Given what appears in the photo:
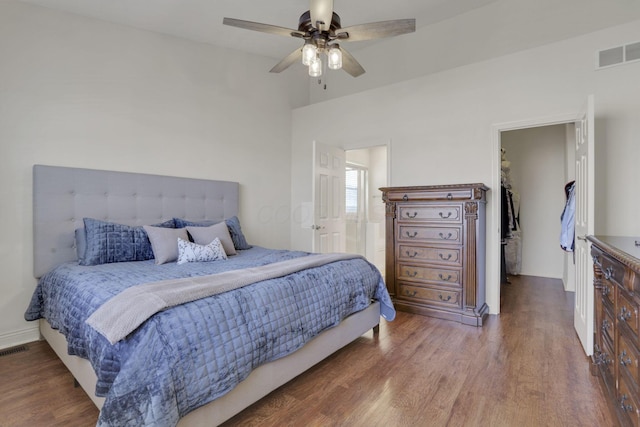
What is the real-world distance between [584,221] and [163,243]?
3405 mm

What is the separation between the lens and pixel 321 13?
2.02 meters

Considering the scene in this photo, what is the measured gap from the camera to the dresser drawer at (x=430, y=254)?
10.2 feet

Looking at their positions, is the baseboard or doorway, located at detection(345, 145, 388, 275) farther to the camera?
doorway, located at detection(345, 145, 388, 275)

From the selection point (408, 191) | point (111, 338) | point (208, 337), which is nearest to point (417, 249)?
point (408, 191)

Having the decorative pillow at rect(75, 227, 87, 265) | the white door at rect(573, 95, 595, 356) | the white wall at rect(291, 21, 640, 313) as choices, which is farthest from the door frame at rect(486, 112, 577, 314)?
the decorative pillow at rect(75, 227, 87, 265)

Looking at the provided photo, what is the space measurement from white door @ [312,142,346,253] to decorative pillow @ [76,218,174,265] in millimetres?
1841

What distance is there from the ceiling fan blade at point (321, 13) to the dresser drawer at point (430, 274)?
7.90ft

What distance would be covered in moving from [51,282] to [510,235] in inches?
217

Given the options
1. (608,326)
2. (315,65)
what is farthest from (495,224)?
(315,65)

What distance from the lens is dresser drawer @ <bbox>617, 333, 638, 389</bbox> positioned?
121 cm

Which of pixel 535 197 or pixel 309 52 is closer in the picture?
pixel 309 52

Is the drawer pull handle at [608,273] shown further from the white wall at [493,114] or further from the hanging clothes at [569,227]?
the hanging clothes at [569,227]

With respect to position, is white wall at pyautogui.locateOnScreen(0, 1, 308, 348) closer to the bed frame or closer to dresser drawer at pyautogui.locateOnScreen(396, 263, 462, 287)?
the bed frame

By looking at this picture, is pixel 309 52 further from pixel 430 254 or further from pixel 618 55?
pixel 618 55
